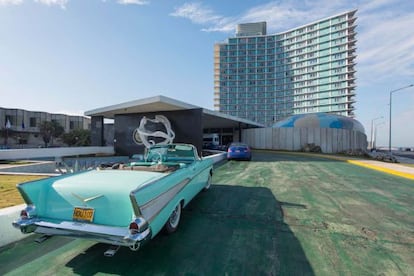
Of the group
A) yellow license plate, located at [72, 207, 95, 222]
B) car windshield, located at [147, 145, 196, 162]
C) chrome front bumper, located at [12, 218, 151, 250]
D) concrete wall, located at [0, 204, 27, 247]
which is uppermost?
car windshield, located at [147, 145, 196, 162]

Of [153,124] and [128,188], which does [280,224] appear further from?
[153,124]

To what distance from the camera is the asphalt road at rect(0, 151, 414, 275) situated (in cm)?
270

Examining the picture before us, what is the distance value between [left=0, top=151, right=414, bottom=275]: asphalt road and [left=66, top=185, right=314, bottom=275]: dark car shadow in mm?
12

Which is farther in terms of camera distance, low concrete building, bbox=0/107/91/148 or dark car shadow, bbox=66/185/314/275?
low concrete building, bbox=0/107/91/148

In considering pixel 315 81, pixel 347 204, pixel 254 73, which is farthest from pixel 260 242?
pixel 254 73

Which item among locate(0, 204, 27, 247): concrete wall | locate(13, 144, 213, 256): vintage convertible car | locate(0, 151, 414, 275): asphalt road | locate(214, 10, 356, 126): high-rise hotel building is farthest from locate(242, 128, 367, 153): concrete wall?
locate(214, 10, 356, 126): high-rise hotel building

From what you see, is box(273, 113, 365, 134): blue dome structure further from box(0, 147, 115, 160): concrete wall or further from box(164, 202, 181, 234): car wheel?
box(164, 202, 181, 234): car wheel

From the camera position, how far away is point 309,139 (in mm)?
26312

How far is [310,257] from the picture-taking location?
2.95 metres

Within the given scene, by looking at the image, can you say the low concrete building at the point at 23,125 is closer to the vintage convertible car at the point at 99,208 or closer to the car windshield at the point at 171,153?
the car windshield at the point at 171,153

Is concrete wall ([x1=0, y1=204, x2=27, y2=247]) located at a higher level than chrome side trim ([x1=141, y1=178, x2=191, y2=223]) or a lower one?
lower

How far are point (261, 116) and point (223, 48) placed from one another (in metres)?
37.0

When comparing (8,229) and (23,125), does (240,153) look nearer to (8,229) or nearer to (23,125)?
(8,229)

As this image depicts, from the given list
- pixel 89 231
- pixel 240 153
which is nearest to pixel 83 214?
Answer: pixel 89 231
